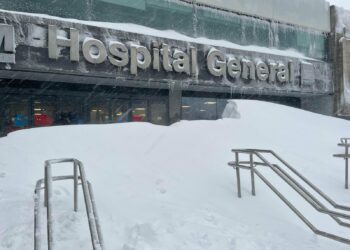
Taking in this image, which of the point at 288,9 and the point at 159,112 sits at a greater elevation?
the point at 288,9

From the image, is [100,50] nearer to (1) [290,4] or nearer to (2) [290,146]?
(2) [290,146]

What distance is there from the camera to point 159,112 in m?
17.9

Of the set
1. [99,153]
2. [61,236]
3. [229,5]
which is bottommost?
[61,236]

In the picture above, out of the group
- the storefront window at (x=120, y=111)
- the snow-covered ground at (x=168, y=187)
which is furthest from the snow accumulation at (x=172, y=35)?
the snow-covered ground at (x=168, y=187)

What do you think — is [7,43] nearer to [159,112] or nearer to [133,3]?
[133,3]

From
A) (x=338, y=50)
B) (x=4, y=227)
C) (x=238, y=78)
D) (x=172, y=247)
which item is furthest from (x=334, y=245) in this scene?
(x=338, y=50)

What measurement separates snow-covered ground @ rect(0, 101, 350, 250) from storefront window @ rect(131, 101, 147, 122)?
6.77 m

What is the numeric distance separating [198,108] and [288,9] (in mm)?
8109

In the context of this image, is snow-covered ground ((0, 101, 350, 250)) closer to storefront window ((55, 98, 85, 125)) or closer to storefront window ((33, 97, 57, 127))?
storefront window ((33, 97, 57, 127))

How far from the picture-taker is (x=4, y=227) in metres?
4.73

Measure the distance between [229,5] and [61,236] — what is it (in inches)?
657

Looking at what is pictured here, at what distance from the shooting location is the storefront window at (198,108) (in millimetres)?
18625

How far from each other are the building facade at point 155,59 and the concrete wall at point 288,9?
0.06 m

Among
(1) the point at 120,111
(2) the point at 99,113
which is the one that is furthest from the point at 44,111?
(1) the point at 120,111
